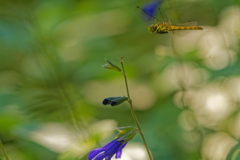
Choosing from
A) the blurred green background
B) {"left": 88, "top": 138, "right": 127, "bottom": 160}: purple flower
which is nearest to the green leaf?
{"left": 88, "top": 138, "right": 127, "bottom": 160}: purple flower

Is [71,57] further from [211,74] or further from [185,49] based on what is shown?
[211,74]

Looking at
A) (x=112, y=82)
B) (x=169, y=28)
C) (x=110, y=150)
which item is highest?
(x=112, y=82)

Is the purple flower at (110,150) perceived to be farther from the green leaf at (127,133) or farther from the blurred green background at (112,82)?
the blurred green background at (112,82)

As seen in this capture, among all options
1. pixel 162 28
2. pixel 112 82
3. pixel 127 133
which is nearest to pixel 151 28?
pixel 162 28

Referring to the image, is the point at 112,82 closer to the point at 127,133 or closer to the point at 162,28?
the point at 162,28

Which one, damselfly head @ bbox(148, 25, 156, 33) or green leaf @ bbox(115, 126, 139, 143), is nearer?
green leaf @ bbox(115, 126, 139, 143)

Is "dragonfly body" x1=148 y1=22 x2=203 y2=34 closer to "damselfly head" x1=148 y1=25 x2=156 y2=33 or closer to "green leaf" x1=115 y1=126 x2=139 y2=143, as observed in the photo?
"damselfly head" x1=148 y1=25 x2=156 y2=33

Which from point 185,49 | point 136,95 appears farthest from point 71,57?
point 185,49

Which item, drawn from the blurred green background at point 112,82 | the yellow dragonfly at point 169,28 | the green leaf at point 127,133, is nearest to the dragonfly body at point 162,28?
the yellow dragonfly at point 169,28
